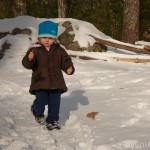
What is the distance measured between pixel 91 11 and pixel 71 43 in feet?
19.3

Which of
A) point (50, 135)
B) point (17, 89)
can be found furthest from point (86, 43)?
point (50, 135)

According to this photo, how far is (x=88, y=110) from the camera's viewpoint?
235 inches

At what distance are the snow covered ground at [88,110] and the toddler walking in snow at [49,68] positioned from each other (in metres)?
0.34

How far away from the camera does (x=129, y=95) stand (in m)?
6.71

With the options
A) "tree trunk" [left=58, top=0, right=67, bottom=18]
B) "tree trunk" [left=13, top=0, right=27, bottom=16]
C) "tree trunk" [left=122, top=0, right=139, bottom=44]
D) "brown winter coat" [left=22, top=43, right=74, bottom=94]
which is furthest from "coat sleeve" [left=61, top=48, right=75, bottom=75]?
"tree trunk" [left=58, top=0, right=67, bottom=18]

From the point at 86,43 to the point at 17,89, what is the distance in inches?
159

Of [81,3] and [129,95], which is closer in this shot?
[129,95]

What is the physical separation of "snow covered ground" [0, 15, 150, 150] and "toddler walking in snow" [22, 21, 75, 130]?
0.34 metres

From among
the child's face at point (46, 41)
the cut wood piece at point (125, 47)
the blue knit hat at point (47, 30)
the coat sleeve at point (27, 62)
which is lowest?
the cut wood piece at point (125, 47)

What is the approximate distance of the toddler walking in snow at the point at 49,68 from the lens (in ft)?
16.7

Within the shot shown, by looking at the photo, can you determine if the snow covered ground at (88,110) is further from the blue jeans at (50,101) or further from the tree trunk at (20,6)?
the tree trunk at (20,6)

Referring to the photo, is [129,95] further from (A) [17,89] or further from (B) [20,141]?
(B) [20,141]

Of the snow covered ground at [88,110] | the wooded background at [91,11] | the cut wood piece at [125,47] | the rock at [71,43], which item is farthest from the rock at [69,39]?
the wooded background at [91,11]

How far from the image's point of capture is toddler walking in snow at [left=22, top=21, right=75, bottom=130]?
16.7 ft
